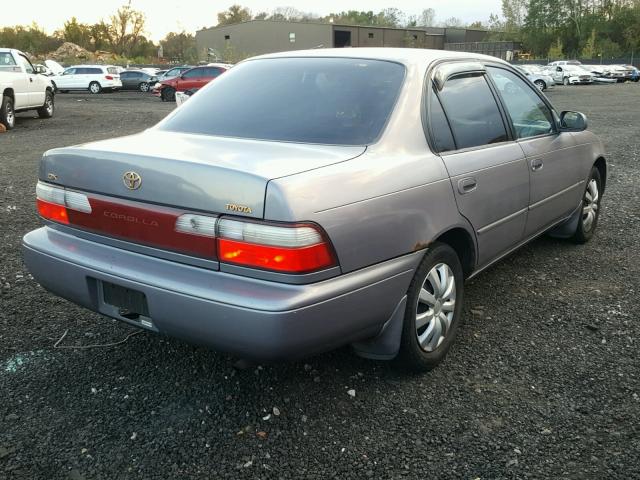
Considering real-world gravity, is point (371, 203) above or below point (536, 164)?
above

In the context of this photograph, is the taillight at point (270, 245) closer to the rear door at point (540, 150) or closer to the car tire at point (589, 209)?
the rear door at point (540, 150)

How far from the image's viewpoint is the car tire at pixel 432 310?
2967mm

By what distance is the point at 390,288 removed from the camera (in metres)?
2.76

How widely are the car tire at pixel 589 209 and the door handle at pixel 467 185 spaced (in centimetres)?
226

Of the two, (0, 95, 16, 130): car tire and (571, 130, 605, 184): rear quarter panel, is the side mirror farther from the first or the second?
(0, 95, 16, 130): car tire

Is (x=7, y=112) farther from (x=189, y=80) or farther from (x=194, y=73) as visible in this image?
(x=194, y=73)

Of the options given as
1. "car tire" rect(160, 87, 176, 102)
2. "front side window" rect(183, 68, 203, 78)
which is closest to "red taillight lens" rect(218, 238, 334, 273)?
"front side window" rect(183, 68, 203, 78)

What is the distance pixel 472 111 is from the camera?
364 cm

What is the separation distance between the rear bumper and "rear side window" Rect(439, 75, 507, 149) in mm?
934

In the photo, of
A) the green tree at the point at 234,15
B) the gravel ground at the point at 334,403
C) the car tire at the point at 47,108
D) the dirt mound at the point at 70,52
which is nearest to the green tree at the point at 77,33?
the dirt mound at the point at 70,52

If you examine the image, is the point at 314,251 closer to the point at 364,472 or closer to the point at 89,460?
the point at 364,472

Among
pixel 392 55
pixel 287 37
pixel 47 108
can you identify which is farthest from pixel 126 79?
pixel 287 37

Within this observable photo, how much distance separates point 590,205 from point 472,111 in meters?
2.34

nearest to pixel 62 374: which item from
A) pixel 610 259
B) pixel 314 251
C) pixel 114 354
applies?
pixel 114 354
